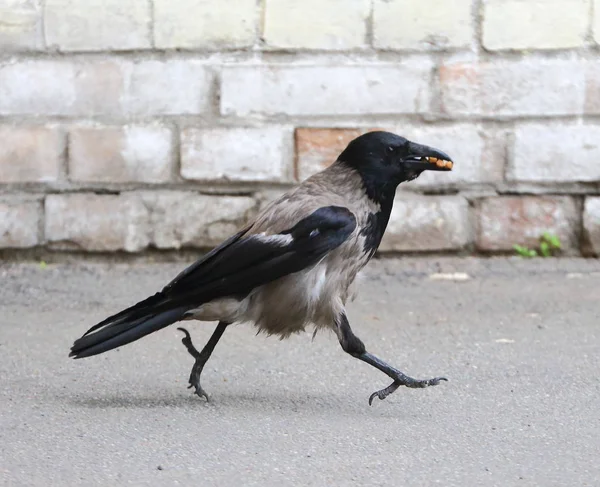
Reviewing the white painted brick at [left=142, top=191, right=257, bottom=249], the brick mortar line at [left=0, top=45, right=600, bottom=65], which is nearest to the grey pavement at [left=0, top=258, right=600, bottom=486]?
the white painted brick at [left=142, top=191, right=257, bottom=249]

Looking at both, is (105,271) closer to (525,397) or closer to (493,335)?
(493,335)

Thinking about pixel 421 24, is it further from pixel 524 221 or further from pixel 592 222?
pixel 592 222

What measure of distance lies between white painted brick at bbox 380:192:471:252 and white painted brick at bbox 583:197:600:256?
692mm

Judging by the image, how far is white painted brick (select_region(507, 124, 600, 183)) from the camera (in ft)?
20.3

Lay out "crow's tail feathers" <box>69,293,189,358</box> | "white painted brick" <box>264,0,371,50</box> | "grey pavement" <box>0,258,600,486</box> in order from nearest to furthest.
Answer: "grey pavement" <box>0,258,600,486</box>, "crow's tail feathers" <box>69,293,189,358</box>, "white painted brick" <box>264,0,371,50</box>

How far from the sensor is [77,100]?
20.2 feet

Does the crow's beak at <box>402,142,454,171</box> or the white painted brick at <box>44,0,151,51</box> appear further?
the white painted brick at <box>44,0,151,51</box>

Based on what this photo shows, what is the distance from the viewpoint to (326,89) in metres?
6.10

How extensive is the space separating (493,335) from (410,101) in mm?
1617

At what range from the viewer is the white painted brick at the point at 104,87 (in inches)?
241

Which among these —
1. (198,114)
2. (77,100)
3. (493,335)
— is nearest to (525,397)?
(493,335)

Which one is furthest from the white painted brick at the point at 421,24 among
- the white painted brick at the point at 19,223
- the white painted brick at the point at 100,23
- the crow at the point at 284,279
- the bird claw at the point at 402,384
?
the bird claw at the point at 402,384

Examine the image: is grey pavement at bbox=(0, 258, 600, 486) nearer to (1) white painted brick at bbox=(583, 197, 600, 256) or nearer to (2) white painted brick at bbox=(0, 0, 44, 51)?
(1) white painted brick at bbox=(583, 197, 600, 256)

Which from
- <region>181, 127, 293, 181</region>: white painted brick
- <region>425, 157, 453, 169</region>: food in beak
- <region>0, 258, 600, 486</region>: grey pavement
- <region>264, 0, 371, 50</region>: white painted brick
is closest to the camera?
<region>0, 258, 600, 486</region>: grey pavement
